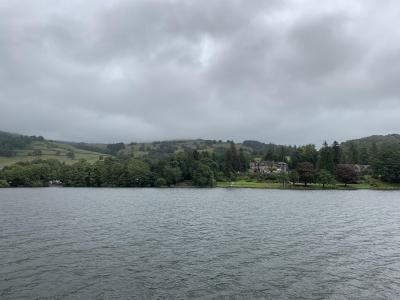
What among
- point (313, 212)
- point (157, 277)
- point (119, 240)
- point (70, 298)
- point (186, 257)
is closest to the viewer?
point (70, 298)

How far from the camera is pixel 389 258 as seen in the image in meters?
42.8

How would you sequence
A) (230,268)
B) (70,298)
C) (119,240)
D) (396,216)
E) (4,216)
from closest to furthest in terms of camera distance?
(70,298) < (230,268) < (119,240) < (4,216) < (396,216)

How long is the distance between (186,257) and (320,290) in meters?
15.2

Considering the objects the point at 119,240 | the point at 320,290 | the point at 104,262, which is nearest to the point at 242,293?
the point at 320,290

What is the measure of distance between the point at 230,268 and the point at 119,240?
18.7 m

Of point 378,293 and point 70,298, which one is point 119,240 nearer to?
point 70,298

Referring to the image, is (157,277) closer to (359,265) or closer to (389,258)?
(359,265)

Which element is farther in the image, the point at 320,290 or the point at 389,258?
the point at 389,258

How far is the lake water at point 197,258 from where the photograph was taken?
101ft

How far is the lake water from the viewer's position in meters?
30.8

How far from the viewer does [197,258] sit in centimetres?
4138

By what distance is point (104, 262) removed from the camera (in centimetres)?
3931

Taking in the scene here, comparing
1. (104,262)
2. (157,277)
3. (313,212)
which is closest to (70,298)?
(157,277)

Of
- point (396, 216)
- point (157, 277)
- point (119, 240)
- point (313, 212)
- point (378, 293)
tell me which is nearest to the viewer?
point (378, 293)
